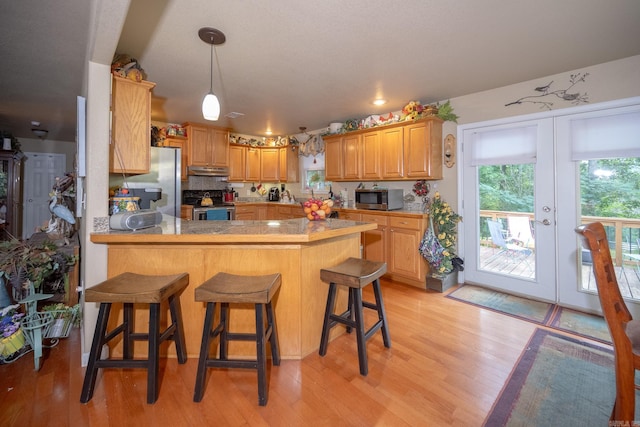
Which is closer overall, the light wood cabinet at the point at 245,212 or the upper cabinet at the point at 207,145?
the upper cabinet at the point at 207,145

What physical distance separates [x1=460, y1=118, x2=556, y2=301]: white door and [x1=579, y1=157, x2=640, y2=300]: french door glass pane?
286 millimetres

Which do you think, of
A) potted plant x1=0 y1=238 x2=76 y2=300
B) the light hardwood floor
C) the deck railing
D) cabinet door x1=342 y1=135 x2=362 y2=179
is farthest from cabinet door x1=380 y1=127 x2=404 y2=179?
potted plant x1=0 y1=238 x2=76 y2=300

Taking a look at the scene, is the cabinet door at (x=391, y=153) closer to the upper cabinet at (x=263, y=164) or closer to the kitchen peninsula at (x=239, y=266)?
the kitchen peninsula at (x=239, y=266)

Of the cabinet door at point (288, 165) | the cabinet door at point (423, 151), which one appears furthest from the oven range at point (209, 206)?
the cabinet door at point (423, 151)

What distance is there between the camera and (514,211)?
3342 millimetres

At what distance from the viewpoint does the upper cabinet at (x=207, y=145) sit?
489 cm

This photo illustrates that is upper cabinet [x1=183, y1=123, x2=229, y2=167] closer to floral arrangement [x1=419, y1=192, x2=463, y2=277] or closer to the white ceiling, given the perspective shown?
the white ceiling

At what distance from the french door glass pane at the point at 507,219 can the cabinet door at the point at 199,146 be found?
14.1ft

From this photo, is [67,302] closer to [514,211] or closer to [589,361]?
[589,361]

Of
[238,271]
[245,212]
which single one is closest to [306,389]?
[238,271]

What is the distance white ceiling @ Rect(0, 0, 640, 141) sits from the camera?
6.22ft

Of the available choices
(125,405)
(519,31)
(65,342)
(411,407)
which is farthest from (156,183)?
(519,31)

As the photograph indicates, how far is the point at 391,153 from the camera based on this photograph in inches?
157

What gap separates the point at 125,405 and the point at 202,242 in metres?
0.99
